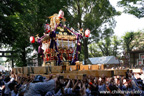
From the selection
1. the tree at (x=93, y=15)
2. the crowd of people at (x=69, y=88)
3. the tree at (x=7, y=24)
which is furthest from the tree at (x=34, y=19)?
the crowd of people at (x=69, y=88)

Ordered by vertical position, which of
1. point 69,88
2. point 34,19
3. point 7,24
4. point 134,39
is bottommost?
point 69,88

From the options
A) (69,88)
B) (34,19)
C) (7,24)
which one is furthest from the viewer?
(34,19)

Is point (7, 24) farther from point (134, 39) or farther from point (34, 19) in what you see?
point (134, 39)

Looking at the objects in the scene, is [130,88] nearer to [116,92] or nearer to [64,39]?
[116,92]

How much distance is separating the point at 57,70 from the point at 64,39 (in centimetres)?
517

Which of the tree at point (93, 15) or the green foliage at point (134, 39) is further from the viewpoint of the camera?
the green foliage at point (134, 39)

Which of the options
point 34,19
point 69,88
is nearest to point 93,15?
point 34,19

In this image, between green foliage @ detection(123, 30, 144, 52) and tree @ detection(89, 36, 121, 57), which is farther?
tree @ detection(89, 36, 121, 57)

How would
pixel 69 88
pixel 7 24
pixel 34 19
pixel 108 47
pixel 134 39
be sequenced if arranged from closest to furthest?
pixel 69 88 → pixel 7 24 → pixel 34 19 → pixel 134 39 → pixel 108 47

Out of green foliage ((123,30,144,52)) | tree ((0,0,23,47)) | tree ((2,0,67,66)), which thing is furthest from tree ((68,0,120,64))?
green foliage ((123,30,144,52))

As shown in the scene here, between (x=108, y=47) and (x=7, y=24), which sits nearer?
(x=7, y=24)

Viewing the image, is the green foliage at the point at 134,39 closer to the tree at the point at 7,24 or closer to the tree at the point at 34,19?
the tree at the point at 34,19

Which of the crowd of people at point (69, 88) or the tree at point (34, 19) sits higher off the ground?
the tree at point (34, 19)

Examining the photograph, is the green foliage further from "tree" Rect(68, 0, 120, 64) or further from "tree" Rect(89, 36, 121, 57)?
"tree" Rect(68, 0, 120, 64)
